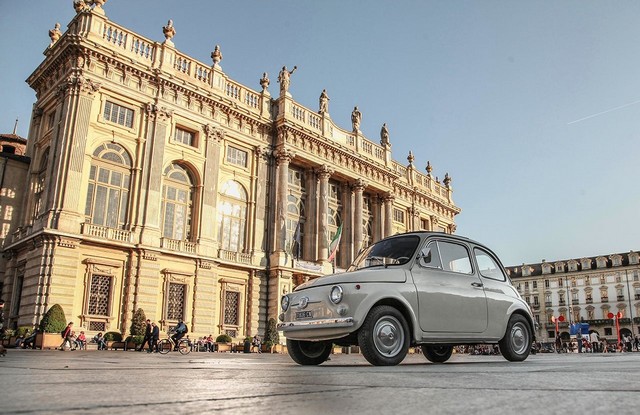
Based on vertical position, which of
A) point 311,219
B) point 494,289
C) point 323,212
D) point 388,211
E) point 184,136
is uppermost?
point 184,136

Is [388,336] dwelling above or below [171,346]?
above

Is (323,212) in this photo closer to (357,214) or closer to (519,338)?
(357,214)

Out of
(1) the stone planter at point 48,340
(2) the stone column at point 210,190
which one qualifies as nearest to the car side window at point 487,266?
(1) the stone planter at point 48,340

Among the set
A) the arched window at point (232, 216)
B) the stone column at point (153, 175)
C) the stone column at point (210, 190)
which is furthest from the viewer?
the arched window at point (232, 216)

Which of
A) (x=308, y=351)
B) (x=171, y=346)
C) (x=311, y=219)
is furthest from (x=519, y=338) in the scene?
(x=311, y=219)

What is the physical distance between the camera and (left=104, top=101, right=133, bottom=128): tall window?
24.9 meters

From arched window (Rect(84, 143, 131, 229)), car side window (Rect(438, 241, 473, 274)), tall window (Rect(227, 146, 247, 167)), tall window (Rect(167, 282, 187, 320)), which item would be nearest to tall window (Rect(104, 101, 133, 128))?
arched window (Rect(84, 143, 131, 229))

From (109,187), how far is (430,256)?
846 inches

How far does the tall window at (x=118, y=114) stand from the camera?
2492 cm

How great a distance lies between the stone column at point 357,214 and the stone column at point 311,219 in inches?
156

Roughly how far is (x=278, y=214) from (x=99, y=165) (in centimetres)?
1112

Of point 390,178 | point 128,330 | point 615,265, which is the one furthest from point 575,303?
point 128,330

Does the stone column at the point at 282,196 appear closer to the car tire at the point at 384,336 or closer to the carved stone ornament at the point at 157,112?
the carved stone ornament at the point at 157,112

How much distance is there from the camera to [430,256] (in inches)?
264
